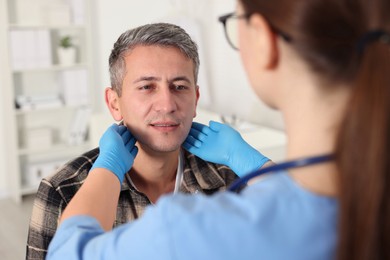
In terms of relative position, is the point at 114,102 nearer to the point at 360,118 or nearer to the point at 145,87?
the point at 145,87

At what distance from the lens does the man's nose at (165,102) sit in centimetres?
151

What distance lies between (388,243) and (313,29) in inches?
11.6

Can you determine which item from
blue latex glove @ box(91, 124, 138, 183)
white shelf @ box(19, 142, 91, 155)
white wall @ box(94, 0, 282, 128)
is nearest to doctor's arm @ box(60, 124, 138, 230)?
blue latex glove @ box(91, 124, 138, 183)

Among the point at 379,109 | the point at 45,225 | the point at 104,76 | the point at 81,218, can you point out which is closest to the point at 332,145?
the point at 379,109

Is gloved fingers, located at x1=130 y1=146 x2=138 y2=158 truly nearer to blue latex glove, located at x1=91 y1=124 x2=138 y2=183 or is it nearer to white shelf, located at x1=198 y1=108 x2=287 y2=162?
blue latex glove, located at x1=91 y1=124 x2=138 y2=183

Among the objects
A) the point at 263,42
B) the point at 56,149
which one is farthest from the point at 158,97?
the point at 56,149

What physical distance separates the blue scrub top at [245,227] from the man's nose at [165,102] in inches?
30.9

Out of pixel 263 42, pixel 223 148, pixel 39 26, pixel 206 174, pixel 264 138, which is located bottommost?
pixel 264 138

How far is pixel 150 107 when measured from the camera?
60.0 inches

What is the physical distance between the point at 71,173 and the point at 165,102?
324 millimetres

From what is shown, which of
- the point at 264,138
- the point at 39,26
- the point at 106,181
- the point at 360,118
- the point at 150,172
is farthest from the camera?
the point at 39,26

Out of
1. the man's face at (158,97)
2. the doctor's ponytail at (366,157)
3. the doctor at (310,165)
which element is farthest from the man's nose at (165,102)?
the doctor's ponytail at (366,157)

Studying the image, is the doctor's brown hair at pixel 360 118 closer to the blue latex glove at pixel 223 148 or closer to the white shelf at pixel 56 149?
the blue latex glove at pixel 223 148

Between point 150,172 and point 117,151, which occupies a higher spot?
point 117,151
